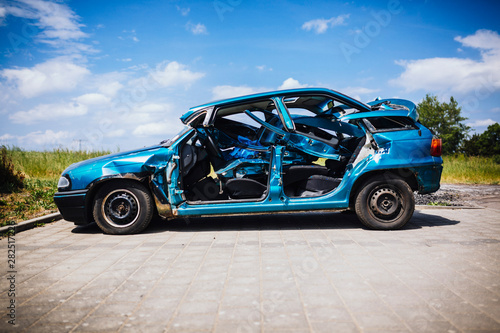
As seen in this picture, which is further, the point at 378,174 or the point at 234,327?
the point at 378,174

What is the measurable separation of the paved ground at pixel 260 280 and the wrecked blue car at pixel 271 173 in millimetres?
387

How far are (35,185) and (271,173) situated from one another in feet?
24.6

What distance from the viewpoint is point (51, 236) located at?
17.7ft

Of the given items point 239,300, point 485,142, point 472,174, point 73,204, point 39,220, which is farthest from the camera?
point 485,142

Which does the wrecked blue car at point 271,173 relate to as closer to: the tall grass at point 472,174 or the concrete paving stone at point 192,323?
the concrete paving stone at point 192,323

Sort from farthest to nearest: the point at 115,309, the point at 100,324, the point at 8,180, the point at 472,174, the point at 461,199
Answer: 1. the point at 472,174
2. the point at 8,180
3. the point at 461,199
4. the point at 115,309
5. the point at 100,324

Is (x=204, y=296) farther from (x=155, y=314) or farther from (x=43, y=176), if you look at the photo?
(x=43, y=176)

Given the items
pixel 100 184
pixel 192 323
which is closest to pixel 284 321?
pixel 192 323

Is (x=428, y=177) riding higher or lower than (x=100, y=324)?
higher

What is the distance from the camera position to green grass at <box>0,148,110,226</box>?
23.3 ft

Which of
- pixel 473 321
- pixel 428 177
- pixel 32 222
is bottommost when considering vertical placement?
pixel 473 321

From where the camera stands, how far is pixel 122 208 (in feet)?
17.4

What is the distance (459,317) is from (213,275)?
207 cm

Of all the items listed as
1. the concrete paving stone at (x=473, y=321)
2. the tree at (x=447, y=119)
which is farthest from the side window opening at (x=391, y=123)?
the tree at (x=447, y=119)
